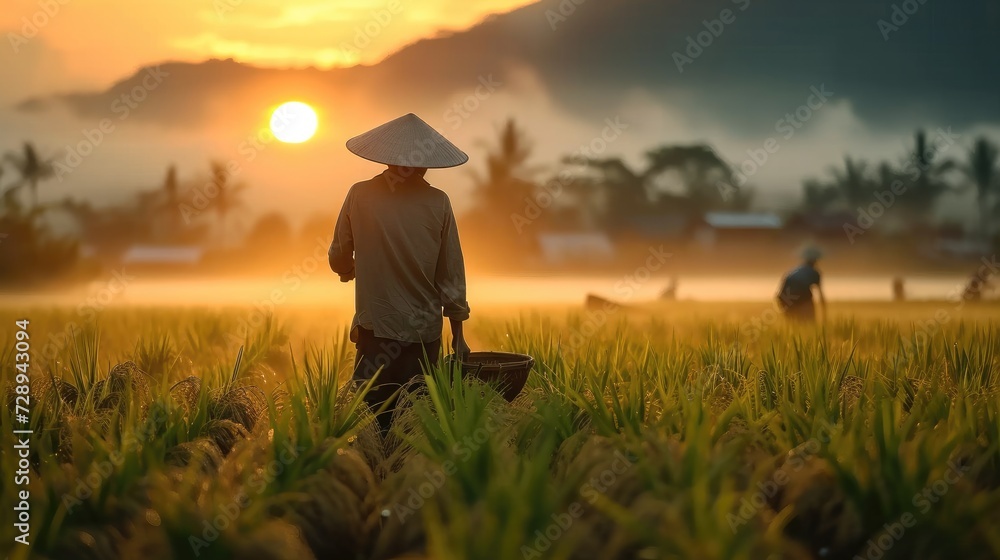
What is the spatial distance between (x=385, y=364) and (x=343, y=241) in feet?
2.50

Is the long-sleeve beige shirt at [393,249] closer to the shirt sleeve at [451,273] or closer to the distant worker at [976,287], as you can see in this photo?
the shirt sleeve at [451,273]

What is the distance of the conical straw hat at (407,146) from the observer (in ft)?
15.4

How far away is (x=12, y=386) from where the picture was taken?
5.04m

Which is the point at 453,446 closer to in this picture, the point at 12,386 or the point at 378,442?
the point at 378,442

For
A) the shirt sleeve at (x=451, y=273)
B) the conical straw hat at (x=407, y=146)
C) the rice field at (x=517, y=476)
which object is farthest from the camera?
the shirt sleeve at (x=451, y=273)

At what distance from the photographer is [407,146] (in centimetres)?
475

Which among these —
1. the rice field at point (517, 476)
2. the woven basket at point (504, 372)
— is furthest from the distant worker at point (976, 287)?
the woven basket at point (504, 372)

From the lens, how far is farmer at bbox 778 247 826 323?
Answer: 9.60 meters

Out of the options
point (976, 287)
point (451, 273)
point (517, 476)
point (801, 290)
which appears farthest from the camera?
point (976, 287)

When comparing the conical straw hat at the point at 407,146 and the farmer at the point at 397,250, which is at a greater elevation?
the conical straw hat at the point at 407,146

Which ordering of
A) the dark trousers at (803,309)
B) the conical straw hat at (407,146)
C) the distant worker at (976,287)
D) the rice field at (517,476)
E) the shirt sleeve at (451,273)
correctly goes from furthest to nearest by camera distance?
the distant worker at (976,287), the dark trousers at (803,309), the shirt sleeve at (451,273), the conical straw hat at (407,146), the rice field at (517,476)

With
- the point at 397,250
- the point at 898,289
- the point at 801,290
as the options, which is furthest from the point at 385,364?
the point at 898,289

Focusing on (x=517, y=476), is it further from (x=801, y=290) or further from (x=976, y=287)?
(x=976, y=287)

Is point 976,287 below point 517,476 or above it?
below
